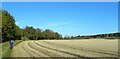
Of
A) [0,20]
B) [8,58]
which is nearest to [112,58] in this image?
[8,58]

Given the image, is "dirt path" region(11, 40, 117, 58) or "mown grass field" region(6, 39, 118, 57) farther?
"mown grass field" region(6, 39, 118, 57)

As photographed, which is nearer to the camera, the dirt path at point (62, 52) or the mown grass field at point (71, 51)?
the dirt path at point (62, 52)

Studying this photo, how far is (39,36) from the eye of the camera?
19862cm

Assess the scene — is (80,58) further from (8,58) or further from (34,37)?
(34,37)

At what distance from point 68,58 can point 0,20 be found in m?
46.1

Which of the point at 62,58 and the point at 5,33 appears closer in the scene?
the point at 62,58

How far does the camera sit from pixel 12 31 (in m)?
97.0

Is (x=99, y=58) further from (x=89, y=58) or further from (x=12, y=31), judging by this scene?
(x=12, y=31)

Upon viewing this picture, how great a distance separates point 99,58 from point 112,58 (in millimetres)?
1030

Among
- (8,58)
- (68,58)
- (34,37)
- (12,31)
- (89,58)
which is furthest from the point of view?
(34,37)

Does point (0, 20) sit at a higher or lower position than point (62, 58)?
higher

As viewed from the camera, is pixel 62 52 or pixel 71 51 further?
pixel 71 51

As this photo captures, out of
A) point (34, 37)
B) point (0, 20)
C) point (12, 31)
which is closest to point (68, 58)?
point (0, 20)

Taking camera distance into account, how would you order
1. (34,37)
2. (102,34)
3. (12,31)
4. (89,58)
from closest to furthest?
1. (89,58)
2. (12,31)
3. (102,34)
4. (34,37)
